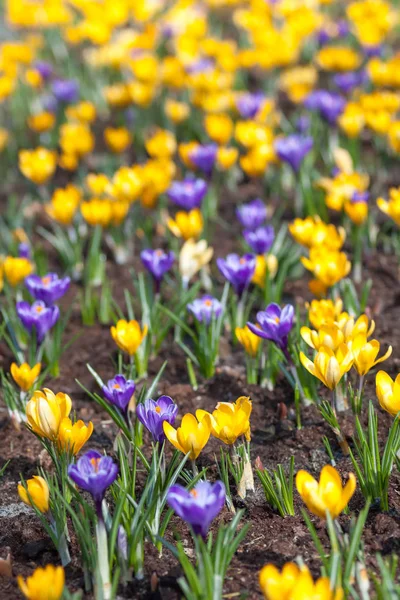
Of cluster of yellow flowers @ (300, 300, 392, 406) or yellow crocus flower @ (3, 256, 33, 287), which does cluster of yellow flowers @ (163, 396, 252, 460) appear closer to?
cluster of yellow flowers @ (300, 300, 392, 406)

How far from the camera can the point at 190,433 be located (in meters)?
1.97

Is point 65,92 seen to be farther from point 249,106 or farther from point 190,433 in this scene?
point 190,433

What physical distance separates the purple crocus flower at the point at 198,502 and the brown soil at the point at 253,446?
18 cm

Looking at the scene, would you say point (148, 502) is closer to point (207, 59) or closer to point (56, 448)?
point (56, 448)

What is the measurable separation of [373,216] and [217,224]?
782 millimetres

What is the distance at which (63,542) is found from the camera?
1990mm

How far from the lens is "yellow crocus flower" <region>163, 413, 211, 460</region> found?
1968 mm

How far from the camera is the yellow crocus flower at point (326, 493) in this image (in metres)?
1.74

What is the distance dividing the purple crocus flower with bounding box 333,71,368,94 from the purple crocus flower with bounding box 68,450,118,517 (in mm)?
3541

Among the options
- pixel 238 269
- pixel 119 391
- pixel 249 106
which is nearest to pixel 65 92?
pixel 249 106

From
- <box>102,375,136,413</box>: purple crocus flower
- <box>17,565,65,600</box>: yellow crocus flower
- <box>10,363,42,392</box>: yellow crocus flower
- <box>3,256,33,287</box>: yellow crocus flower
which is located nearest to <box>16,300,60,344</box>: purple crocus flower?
<box>10,363,42,392</box>: yellow crocus flower

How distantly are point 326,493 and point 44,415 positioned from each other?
73cm

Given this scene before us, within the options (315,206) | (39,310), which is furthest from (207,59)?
(39,310)

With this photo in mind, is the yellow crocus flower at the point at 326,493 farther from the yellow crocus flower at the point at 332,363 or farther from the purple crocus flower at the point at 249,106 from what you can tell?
the purple crocus flower at the point at 249,106
